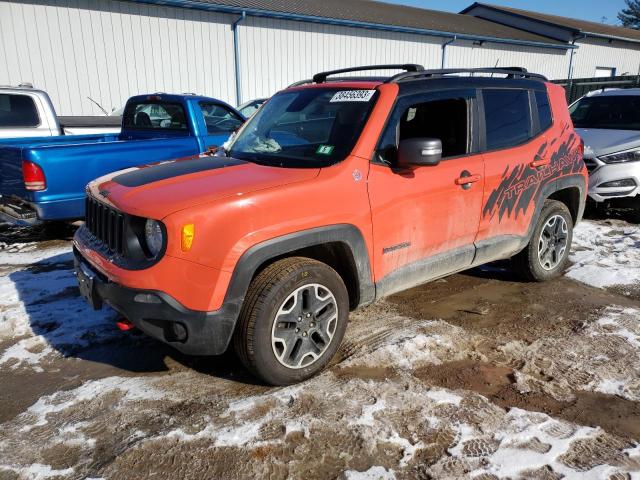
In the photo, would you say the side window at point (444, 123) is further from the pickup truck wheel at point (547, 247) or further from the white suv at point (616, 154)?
the white suv at point (616, 154)

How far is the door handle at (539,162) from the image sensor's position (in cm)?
432

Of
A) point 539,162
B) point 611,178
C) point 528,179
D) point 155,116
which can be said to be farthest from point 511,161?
point 155,116

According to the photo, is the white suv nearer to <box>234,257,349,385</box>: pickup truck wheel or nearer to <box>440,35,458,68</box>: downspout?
<box>234,257,349,385</box>: pickup truck wheel

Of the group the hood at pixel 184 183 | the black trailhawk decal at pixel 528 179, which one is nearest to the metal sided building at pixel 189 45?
the hood at pixel 184 183

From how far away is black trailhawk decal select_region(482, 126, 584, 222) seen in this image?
4.09 metres

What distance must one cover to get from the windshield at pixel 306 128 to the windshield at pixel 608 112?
6.07m

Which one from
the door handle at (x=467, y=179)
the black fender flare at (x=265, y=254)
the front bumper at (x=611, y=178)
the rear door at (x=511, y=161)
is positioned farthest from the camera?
the front bumper at (x=611, y=178)

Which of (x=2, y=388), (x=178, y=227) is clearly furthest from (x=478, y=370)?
(x=2, y=388)

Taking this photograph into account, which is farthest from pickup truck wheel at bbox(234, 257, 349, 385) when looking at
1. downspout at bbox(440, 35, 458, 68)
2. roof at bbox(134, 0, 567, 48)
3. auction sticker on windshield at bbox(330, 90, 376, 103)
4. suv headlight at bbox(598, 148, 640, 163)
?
downspout at bbox(440, 35, 458, 68)

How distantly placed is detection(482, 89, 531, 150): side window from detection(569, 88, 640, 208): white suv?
3295mm

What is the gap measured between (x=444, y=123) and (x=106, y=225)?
2.61m

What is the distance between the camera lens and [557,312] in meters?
4.30

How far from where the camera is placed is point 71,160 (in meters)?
5.69

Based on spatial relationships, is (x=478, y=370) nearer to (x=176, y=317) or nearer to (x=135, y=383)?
(x=176, y=317)
